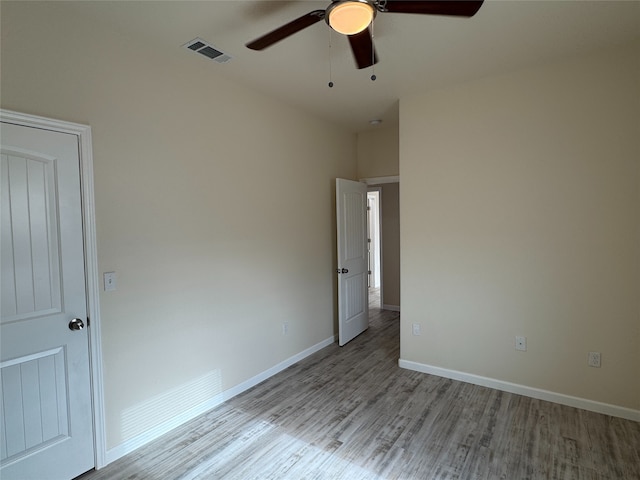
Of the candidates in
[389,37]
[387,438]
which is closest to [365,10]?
[389,37]

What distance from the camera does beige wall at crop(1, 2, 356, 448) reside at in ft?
6.46

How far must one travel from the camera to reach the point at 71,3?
6.19ft

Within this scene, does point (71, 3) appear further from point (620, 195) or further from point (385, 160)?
point (620, 195)

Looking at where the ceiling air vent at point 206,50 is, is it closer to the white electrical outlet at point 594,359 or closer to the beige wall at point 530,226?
the beige wall at point 530,226

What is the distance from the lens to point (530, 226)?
2.84 metres

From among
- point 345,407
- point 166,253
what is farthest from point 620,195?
point 166,253

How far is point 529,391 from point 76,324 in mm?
3487

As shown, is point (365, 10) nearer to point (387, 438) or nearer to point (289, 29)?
point (289, 29)

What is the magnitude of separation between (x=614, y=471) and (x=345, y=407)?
1743 mm

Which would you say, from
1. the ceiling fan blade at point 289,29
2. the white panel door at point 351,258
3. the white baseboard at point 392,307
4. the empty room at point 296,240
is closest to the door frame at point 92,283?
the empty room at point 296,240

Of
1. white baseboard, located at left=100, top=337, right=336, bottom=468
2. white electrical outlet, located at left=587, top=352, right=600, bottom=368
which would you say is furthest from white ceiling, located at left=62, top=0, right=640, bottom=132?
white baseboard, located at left=100, top=337, right=336, bottom=468

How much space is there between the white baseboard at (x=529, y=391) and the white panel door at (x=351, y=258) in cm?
93

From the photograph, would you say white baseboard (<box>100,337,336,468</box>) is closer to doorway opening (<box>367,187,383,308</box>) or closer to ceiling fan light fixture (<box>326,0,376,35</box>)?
ceiling fan light fixture (<box>326,0,376,35</box>)

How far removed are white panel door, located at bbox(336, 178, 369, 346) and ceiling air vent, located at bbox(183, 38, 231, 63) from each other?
1.87 meters
